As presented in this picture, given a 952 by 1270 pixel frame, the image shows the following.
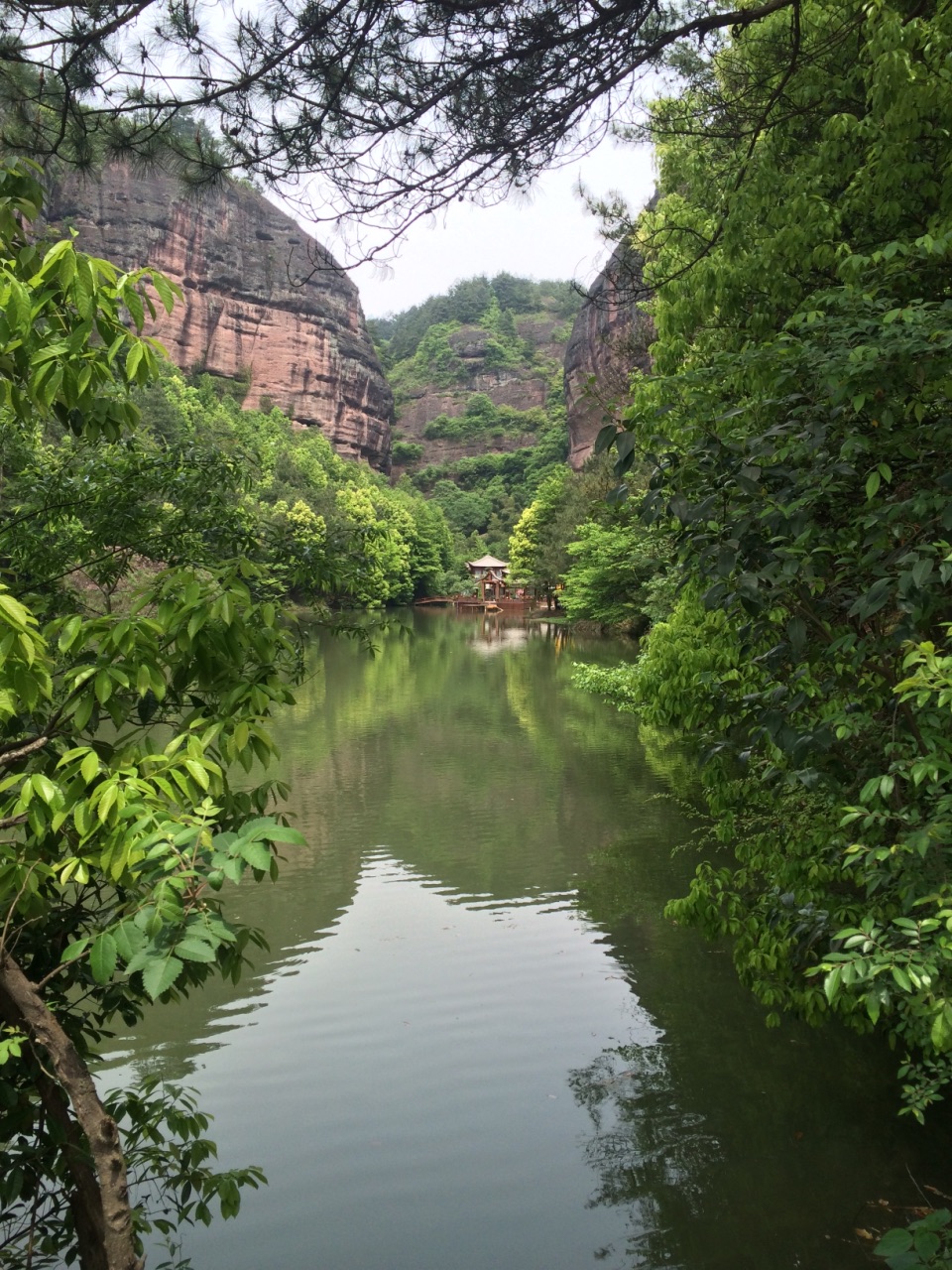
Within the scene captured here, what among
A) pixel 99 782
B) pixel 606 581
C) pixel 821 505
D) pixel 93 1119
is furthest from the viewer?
pixel 606 581

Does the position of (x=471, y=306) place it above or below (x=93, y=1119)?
Result: above

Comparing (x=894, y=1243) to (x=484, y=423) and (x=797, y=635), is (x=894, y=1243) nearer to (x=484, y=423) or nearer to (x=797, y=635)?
(x=797, y=635)

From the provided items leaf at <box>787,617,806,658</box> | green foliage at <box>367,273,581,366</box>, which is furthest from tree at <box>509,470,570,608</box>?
green foliage at <box>367,273,581,366</box>

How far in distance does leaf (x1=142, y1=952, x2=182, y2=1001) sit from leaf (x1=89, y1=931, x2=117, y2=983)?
58mm

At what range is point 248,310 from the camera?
61438mm

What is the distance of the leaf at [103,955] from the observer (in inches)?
54.5

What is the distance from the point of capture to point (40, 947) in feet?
7.41

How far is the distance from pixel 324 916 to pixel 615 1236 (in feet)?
13.0

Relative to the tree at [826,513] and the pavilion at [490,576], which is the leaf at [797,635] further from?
the pavilion at [490,576]

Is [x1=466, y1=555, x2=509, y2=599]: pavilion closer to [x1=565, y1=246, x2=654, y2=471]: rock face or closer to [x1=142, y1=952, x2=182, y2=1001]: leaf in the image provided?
A: [x1=565, y1=246, x2=654, y2=471]: rock face

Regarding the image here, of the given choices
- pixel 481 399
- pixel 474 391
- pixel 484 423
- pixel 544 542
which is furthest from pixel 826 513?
pixel 474 391

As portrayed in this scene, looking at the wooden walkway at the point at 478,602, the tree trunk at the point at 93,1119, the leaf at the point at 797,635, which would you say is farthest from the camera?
the wooden walkway at the point at 478,602

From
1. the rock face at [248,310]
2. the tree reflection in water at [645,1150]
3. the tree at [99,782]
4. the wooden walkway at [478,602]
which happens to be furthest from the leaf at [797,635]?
the wooden walkway at [478,602]

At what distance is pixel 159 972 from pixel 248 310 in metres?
65.1
